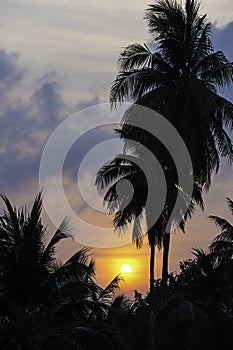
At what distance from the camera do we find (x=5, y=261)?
2034 cm

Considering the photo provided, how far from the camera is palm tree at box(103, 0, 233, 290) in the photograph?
95.4 feet

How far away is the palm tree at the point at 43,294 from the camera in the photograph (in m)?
18.9

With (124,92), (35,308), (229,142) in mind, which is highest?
(124,92)

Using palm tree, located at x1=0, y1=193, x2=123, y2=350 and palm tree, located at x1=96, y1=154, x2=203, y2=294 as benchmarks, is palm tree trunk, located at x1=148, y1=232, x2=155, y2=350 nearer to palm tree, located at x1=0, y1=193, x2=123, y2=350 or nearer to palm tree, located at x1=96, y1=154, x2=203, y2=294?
palm tree, located at x1=96, y1=154, x2=203, y2=294

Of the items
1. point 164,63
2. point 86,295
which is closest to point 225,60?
point 164,63

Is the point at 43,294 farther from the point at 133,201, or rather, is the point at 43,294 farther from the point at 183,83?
the point at 133,201

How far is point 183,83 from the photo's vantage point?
2961cm

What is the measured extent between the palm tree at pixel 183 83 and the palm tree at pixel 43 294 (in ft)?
28.3

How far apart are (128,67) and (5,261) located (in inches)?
477

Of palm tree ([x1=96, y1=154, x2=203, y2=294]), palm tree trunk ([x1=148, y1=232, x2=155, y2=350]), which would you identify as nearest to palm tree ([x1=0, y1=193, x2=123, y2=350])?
palm tree trunk ([x1=148, y1=232, x2=155, y2=350])

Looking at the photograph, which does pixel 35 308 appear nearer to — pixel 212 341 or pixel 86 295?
pixel 86 295

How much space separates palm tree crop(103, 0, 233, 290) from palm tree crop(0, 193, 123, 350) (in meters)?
8.64

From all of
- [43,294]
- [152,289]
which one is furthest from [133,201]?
[43,294]

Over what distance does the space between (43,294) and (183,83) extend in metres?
11.9
